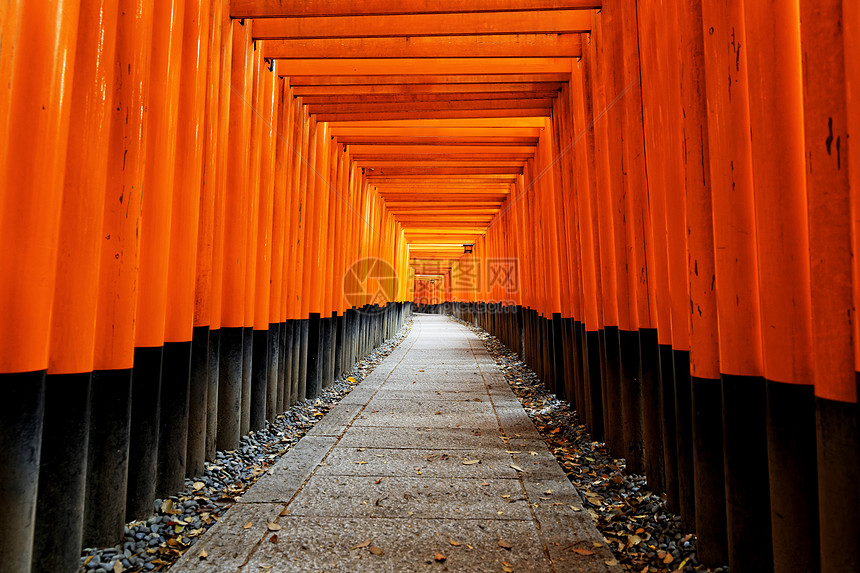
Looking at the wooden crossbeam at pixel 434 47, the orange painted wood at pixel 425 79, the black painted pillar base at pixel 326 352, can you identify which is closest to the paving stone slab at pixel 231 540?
the black painted pillar base at pixel 326 352

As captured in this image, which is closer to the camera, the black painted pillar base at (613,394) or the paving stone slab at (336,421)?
the black painted pillar base at (613,394)

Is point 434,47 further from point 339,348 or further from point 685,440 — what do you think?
point 339,348

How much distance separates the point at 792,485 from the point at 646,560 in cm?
96

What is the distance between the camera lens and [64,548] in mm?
2166

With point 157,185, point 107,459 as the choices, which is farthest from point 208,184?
point 107,459

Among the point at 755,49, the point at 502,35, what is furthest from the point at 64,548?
the point at 502,35

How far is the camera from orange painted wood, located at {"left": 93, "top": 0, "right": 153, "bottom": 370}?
2.48m

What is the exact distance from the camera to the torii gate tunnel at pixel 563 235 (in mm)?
1765

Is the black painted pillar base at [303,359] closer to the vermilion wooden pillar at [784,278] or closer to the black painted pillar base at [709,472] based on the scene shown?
the black painted pillar base at [709,472]

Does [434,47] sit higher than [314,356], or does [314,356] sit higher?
[434,47]

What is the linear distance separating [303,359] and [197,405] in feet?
8.98

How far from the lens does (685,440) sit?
2592mm

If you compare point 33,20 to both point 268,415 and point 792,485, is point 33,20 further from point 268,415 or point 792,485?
point 268,415

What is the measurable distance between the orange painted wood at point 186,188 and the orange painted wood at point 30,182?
4.05 feet
